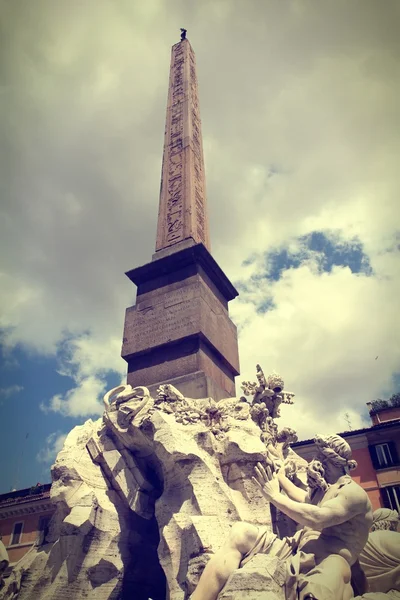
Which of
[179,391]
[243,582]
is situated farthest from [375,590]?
[179,391]

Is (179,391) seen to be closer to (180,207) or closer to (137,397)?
(137,397)

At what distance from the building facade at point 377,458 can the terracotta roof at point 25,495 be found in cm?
1147

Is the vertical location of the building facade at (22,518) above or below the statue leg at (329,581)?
above

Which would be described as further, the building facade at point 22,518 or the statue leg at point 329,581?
the building facade at point 22,518

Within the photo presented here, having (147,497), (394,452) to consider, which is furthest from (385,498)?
(147,497)

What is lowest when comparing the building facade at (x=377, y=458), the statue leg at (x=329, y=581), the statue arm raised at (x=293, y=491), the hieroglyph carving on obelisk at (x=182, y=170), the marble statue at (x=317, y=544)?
the statue leg at (x=329, y=581)

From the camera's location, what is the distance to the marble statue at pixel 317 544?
11.6 feet

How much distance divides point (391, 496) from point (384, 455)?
59.9 inches

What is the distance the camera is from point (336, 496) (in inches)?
155

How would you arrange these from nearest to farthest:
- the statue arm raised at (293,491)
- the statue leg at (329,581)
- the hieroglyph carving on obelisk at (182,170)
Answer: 1. the statue leg at (329,581)
2. the statue arm raised at (293,491)
3. the hieroglyph carving on obelisk at (182,170)

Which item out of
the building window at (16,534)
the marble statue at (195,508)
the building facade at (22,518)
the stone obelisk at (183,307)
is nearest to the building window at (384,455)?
the stone obelisk at (183,307)

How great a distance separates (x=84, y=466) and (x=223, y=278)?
182 inches

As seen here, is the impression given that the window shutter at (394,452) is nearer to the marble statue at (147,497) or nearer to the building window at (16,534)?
the marble statue at (147,497)

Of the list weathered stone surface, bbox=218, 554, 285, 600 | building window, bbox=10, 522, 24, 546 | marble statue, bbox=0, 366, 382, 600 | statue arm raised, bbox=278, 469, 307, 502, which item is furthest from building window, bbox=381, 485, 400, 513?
building window, bbox=10, 522, 24, 546
